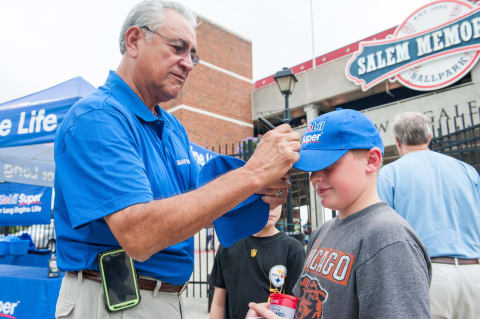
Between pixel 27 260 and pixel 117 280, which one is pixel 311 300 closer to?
pixel 117 280

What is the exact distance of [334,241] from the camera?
150 cm

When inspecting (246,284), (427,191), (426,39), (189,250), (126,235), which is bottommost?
(246,284)

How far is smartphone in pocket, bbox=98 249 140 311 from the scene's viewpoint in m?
1.42

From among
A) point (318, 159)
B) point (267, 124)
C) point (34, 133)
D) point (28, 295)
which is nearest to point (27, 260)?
point (28, 295)

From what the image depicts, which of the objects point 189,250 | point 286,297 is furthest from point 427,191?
point 189,250

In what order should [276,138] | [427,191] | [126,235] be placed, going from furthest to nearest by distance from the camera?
[427,191] < [276,138] < [126,235]

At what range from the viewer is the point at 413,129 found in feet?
9.26

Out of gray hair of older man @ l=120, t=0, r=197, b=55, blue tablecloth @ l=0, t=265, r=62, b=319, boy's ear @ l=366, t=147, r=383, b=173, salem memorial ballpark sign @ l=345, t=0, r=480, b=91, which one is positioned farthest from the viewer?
salem memorial ballpark sign @ l=345, t=0, r=480, b=91

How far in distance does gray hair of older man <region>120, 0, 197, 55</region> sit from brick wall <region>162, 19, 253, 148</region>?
18475 mm

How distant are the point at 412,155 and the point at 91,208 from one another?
8.20 feet

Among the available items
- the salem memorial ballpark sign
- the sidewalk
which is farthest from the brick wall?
the sidewalk

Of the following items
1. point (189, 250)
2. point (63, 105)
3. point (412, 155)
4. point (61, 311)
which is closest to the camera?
point (61, 311)

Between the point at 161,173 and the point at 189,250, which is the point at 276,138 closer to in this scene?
the point at 161,173

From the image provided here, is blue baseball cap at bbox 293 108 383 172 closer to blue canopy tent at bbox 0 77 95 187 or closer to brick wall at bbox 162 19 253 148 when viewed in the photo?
blue canopy tent at bbox 0 77 95 187
